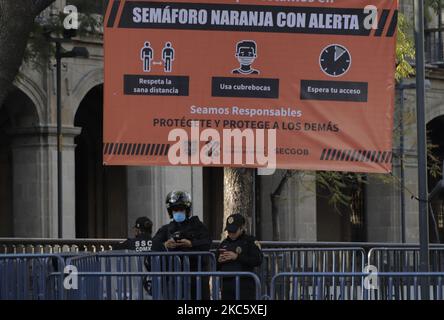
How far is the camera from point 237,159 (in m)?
16.4

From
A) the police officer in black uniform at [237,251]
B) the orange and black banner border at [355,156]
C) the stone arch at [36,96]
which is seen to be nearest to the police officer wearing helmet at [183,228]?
the police officer in black uniform at [237,251]

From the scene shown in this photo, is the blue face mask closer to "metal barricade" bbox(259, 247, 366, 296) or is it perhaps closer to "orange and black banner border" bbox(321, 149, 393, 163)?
"orange and black banner border" bbox(321, 149, 393, 163)

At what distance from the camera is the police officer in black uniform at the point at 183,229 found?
17.1 m

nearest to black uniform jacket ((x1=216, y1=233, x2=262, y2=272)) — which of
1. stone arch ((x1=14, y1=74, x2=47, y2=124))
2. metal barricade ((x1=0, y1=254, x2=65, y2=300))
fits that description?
metal barricade ((x1=0, y1=254, x2=65, y2=300))

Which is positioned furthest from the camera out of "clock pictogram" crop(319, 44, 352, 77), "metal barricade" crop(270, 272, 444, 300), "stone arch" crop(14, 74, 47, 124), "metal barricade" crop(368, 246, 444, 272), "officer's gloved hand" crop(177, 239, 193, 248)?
"stone arch" crop(14, 74, 47, 124)

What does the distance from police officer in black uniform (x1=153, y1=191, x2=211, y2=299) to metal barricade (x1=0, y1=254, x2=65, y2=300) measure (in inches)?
66.7

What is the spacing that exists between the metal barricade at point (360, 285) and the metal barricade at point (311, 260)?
4285mm

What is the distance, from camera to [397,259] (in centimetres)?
2278

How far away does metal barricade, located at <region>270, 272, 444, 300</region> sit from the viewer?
47.0ft

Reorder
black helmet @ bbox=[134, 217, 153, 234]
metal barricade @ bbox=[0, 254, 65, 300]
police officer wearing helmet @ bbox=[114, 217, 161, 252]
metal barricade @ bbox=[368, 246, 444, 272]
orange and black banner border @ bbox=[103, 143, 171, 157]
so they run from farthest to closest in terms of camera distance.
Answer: metal barricade @ bbox=[368, 246, 444, 272] → black helmet @ bbox=[134, 217, 153, 234] → police officer wearing helmet @ bbox=[114, 217, 161, 252] → orange and black banner border @ bbox=[103, 143, 171, 157] → metal barricade @ bbox=[0, 254, 65, 300]

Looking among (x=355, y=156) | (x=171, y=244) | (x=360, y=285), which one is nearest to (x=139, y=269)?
(x=171, y=244)

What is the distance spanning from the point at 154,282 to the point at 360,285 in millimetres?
2035

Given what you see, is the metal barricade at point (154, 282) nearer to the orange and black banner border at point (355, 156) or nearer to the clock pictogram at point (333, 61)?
the orange and black banner border at point (355, 156)
